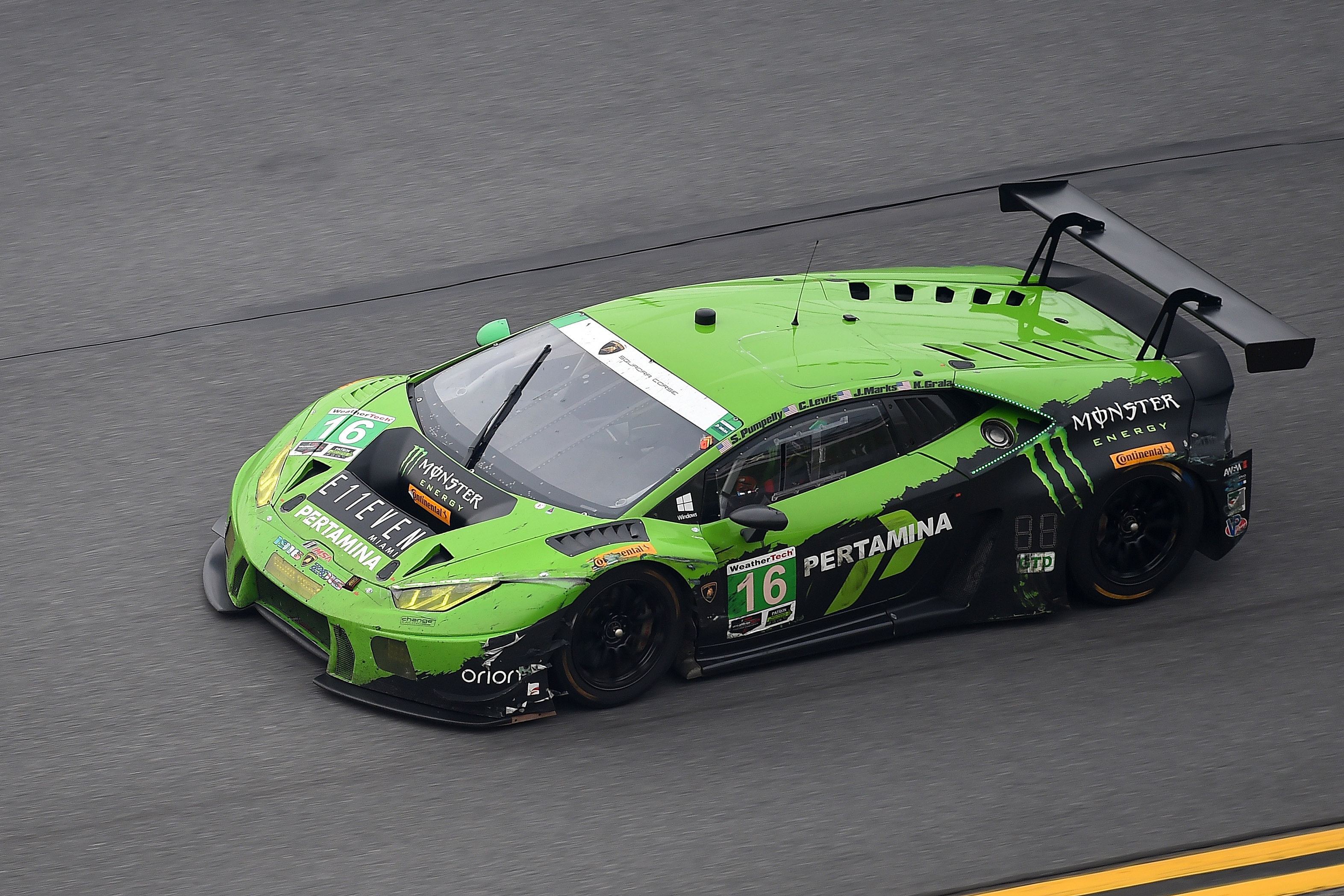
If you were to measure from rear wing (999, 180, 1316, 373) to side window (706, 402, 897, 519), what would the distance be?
1546mm

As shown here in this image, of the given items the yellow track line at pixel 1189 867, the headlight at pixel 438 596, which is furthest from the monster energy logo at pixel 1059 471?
the headlight at pixel 438 596

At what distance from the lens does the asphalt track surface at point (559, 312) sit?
5820 mm

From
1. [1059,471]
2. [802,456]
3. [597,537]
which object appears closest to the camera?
[597,537]

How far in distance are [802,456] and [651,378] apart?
729mm

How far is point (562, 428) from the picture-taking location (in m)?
6.76

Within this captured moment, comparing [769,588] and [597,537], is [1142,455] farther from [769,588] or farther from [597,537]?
[597,537]

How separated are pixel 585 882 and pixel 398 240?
18.9ft

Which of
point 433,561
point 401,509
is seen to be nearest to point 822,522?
point 433,561

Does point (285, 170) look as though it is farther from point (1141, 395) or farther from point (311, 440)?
point (1141, 395)

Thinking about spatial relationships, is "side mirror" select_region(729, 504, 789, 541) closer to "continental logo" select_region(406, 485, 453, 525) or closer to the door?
the door

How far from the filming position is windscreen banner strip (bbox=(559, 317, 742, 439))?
21.4 feet

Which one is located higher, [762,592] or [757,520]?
[757,520]

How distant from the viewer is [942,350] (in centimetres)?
720

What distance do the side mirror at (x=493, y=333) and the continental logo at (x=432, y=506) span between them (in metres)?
1.13
